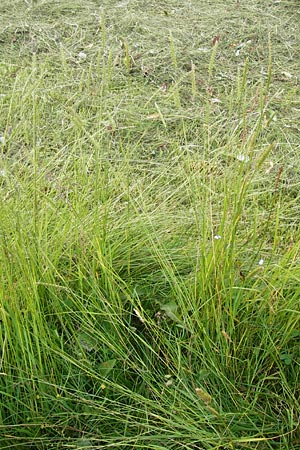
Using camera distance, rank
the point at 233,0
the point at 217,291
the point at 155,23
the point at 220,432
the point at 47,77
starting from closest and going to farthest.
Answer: the point at 220,432
the point at 217,291
the point at 47,77
the point at 155,23
the point at 233,0

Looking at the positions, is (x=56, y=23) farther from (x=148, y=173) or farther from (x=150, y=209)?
(x=150, y=209)

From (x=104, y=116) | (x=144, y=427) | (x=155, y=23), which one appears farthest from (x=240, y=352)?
(x=155, y=23)

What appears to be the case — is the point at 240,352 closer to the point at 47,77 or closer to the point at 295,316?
the point at 295,316

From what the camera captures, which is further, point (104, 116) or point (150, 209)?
point (104, 116)

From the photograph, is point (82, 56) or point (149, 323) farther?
point (82, 56)

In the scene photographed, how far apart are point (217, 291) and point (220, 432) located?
34cm

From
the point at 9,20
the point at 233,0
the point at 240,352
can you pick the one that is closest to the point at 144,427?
the point at 240,352

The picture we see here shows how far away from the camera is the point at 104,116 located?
9.70 ft

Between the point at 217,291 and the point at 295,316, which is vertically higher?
the point at 217,291

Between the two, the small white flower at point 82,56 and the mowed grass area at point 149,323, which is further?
the small white flower at point 82,56

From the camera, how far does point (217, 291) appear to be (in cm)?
144

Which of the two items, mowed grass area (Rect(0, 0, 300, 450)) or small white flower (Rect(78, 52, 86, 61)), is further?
small white flower (Rect(78, 52, 86, 61))

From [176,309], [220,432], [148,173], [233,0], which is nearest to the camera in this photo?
[220,432]

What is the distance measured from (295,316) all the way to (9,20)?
3.31m
